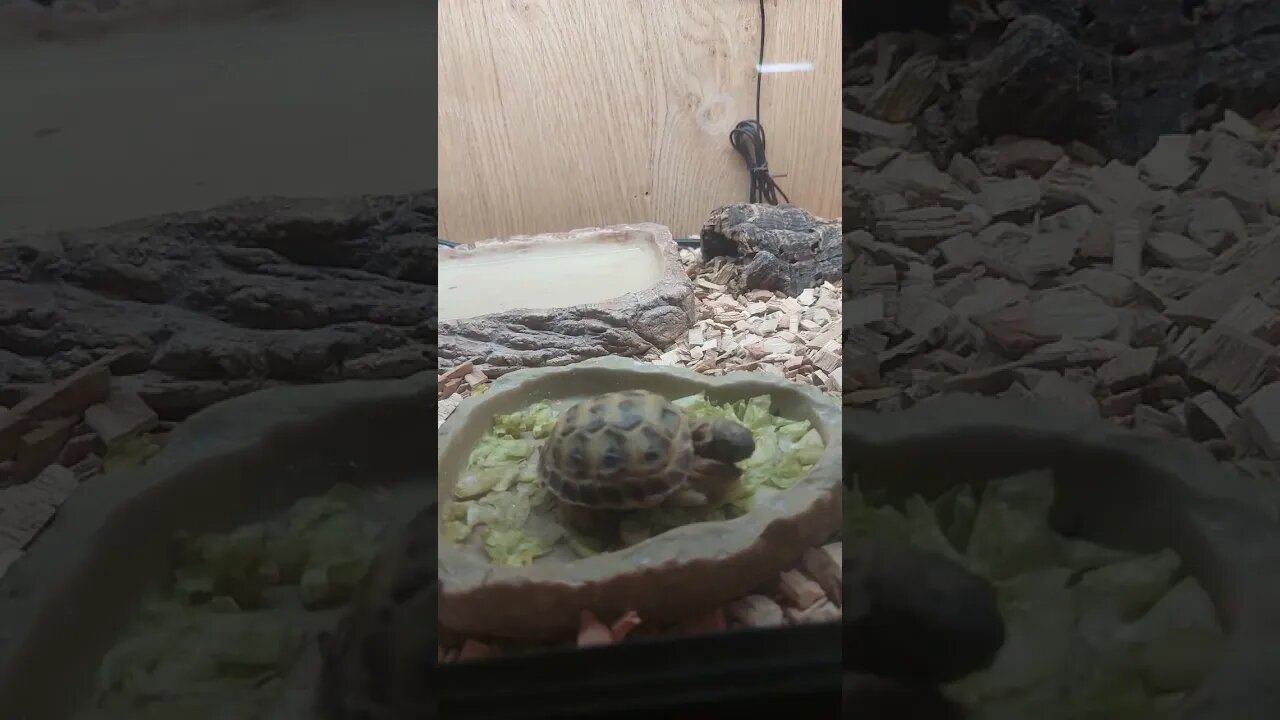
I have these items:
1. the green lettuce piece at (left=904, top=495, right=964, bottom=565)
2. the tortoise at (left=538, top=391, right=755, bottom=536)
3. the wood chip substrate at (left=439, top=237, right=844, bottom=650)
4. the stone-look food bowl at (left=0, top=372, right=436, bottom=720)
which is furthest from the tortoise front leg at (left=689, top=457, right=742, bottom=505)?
the stone-look food bowl at (left=0, top=372, right=436, bottom=720)

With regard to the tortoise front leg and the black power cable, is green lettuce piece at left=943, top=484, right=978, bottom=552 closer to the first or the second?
the tortoise front leg

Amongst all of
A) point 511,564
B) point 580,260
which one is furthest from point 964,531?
point 580,260

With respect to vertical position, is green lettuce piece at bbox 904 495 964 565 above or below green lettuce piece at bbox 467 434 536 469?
above

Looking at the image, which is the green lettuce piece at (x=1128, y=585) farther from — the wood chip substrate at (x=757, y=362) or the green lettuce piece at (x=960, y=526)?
the wood chip substrate at (x=757, y=362)

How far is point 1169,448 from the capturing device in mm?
679

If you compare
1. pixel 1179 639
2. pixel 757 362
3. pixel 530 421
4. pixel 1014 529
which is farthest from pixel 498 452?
pixel 1179 639

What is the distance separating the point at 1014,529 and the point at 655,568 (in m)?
0.33

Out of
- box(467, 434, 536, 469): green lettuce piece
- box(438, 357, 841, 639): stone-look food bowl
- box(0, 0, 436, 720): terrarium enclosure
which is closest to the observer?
box(0, 0, 436, 720): terrarium enclosure

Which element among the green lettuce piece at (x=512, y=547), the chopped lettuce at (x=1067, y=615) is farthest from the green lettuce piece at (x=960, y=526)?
the green lettuce piece at (x=512, y=547)

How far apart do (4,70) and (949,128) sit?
733 mm

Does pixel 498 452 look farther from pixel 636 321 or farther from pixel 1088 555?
pixel 1088 555

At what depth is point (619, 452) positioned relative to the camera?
37.6 inches

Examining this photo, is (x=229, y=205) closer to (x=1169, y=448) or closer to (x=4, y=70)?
(x=4, y=70)

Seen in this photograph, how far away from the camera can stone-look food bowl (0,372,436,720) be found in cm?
63
